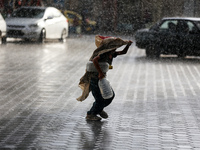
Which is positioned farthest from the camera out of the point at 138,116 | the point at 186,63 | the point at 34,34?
the point at 34,34

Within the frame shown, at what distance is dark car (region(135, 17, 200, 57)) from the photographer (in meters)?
18.2

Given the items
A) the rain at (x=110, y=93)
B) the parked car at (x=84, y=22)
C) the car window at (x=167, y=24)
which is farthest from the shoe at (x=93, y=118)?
the parked car at (x=84, y=22)

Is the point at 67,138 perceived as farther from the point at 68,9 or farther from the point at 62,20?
the point at 68,9

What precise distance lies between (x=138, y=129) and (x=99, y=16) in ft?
118

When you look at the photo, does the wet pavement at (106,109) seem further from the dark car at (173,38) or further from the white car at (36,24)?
the white car at (36,24)

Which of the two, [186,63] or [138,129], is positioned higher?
[138,129]

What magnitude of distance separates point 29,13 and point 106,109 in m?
18.2

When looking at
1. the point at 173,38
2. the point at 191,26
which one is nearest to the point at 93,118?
the point at 173,38

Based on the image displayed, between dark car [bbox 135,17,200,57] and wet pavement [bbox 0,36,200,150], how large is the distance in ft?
8.04

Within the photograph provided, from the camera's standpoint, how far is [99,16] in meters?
42.9

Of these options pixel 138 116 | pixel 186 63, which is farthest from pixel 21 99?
pixel 186 63

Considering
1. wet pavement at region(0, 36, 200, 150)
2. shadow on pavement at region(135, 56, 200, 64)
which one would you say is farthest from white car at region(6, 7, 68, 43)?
wet pavement at region(0, 36, 200, 150)

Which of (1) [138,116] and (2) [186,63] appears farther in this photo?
(2) [186,63]

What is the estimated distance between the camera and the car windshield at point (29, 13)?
2620 cm
